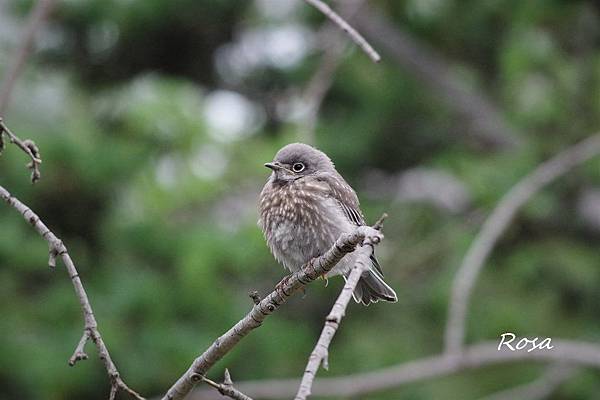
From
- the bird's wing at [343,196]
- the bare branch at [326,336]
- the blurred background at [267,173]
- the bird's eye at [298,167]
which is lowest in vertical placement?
the bare branch at [326,336]

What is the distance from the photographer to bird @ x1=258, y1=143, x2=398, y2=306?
5.17 meters

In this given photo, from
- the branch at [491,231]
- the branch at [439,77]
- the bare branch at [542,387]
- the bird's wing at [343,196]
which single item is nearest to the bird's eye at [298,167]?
the bird's wing at [343,196]

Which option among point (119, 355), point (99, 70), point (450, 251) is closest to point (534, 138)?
point (450, 251)

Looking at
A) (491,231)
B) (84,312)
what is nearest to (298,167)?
(491,231)

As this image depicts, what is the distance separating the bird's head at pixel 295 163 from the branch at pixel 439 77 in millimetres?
6133

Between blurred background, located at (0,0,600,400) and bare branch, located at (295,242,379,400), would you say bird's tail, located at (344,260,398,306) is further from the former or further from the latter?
blurred background, located at (0,0,600,400)

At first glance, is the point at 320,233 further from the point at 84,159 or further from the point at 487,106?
the point at 487,106

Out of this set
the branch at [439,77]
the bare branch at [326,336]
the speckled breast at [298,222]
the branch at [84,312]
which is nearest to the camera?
the bare branch at [326,336]

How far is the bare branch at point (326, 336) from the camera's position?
2.53m

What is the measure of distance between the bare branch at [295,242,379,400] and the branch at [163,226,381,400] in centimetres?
36

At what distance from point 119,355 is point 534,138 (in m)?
4.50

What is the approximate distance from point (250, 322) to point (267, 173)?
6825mm

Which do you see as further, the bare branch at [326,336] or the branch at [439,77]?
the branch at [439,77]

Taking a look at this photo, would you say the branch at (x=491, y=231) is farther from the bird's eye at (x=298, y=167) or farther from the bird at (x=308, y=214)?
the bird's eye at (x=298, y=167)
